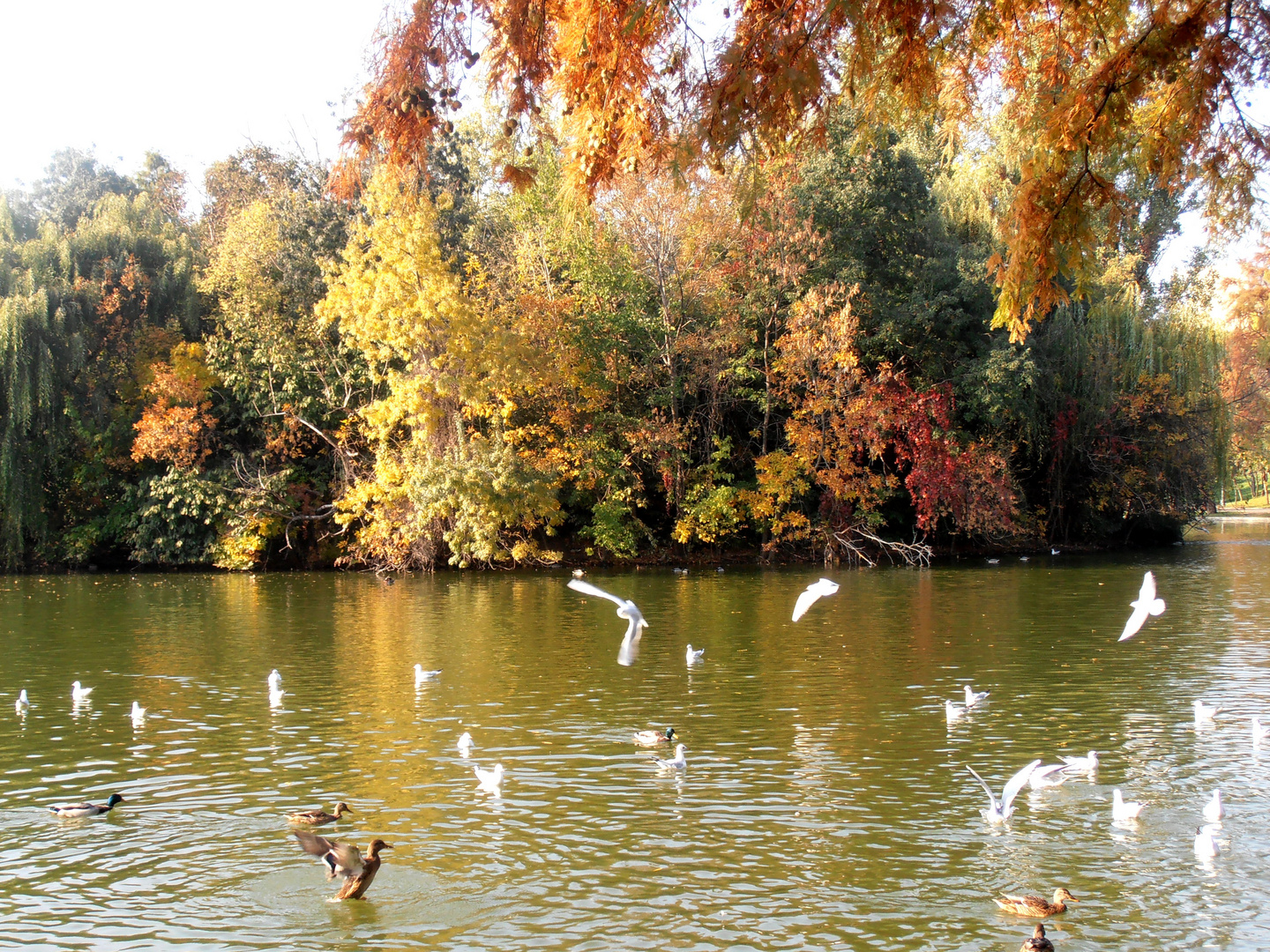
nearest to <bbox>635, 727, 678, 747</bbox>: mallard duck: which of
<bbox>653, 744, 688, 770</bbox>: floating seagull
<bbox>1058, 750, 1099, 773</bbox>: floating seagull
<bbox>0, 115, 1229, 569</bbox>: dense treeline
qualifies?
<bbox>653, 744, 688, 770</bbox>: floating seagull

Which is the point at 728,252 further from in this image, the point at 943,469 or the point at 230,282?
the point at 230,282

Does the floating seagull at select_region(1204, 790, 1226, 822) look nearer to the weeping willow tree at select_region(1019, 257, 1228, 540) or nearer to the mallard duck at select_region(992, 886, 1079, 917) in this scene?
the mallard duck at select_region(992, 886, 1079, 917)

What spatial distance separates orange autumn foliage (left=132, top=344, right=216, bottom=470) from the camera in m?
31.3

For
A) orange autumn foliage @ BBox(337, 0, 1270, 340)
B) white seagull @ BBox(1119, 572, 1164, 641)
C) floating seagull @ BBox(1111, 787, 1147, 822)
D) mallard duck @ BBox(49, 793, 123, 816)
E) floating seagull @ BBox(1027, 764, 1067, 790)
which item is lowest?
floating seagull @ BBox(1111, 787, 1147, 822)

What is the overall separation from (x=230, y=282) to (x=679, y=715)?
89.3ft

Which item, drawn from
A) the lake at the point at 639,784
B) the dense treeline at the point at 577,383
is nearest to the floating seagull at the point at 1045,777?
the lake at the point at 639,784

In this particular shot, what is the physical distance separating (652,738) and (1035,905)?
4.58 meters

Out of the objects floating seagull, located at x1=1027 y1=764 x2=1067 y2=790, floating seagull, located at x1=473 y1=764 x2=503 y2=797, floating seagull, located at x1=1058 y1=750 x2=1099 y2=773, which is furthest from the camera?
floating seagull, located at x1=1058 y1=750 x2=1099 y2=773

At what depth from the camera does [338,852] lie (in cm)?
685

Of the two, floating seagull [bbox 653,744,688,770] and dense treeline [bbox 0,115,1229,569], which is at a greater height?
dense treeline [bbox 0,115,1229,569]

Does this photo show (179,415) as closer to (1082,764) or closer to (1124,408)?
(1082,764)

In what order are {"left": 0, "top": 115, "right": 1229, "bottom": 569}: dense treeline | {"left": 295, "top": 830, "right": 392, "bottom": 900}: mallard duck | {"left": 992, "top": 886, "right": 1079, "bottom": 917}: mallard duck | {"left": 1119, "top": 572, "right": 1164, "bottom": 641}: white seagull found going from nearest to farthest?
{"left": 992, "top": 886, "right": 1079, "bottom": 917}: mallard duck
{"left": 295, "top": 830, "right": 392, "bottom": 900}: mallard duck
{"left": 1119, "top": 572, "right": 1164, "bottom": 641}: white seagull
{"left": 0, "top": 115, "right": 1229, "bottom": 569}: dense treeline

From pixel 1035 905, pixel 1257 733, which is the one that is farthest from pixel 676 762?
pixel 1257 733

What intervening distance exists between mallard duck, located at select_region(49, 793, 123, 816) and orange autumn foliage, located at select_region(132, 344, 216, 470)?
24.4 metres
